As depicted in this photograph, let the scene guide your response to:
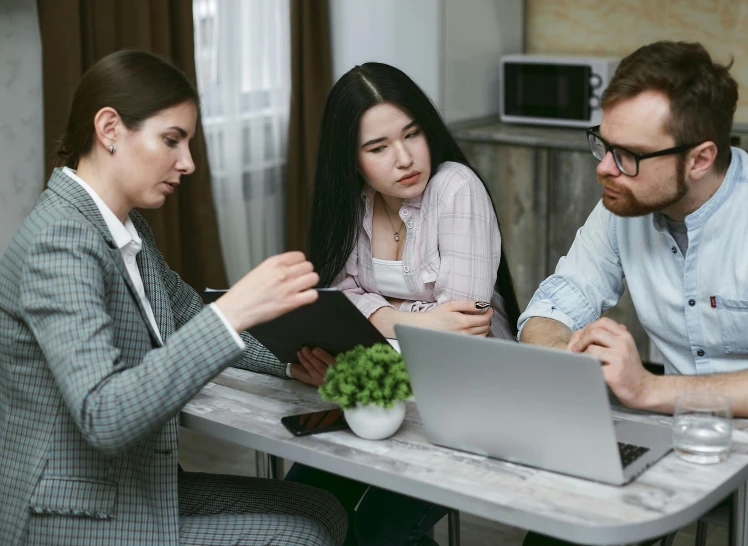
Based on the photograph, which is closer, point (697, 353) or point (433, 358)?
point (433, 358)

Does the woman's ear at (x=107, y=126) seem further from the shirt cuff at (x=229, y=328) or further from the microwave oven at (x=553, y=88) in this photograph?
the microwave oven at (x=553, y=88)

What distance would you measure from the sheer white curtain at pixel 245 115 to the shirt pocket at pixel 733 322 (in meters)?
2.54

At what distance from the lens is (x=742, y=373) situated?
1622mm

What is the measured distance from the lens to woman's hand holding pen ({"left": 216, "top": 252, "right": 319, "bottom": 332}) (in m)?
1.49

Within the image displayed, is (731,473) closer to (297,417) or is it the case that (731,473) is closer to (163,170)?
(297,417)

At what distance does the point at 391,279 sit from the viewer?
2.28m

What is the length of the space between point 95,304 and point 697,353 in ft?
3.58

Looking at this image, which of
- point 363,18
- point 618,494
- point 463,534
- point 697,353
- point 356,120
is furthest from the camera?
point 363,18

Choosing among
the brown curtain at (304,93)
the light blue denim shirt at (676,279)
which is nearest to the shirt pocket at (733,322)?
the light blue denim shirt at (676,279)

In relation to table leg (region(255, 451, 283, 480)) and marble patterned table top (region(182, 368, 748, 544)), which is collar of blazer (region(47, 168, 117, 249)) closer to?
marble patterned table top (region(182, 368, 748, 544))

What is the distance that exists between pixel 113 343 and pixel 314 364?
0.40m

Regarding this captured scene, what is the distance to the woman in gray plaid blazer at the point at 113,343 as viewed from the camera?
4.74ft

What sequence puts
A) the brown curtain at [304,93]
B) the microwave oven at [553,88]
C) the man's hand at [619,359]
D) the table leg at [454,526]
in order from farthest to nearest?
the brown curtain at [304,93] < the microwave oven at [553,88] < the table leg at [454,526] < the man's hand at [619,359]

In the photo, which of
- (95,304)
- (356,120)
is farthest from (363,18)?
(95,304)
